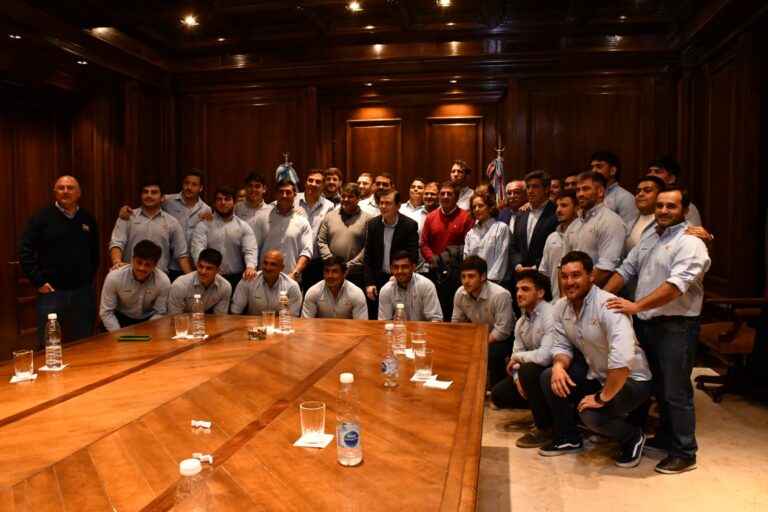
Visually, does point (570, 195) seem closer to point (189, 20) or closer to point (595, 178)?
point (595, 178)

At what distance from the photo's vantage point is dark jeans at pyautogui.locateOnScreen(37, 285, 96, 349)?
4.75m

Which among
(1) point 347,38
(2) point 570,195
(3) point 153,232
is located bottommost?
(3) point 153,232

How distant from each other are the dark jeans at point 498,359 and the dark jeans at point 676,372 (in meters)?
1.18

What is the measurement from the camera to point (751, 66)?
5.15 meters

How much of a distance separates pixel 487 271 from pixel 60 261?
3.29m

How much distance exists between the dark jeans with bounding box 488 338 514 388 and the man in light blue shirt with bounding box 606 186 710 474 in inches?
45.2

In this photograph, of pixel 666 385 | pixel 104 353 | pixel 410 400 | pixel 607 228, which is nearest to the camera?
pixel 410 400

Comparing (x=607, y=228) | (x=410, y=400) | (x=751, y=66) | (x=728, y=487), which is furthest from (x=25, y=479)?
(x=751, y=66)

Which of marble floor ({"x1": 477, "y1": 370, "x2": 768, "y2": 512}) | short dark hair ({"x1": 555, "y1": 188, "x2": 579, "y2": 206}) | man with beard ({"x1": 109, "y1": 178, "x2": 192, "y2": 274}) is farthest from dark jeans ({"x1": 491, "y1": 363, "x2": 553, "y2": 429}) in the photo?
man with beard ({"x1": 109, "y1": 178, "x2": 192, "y2": 274})

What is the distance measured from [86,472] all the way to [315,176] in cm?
422

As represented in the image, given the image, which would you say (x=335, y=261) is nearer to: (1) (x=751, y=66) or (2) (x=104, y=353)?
(2) (x=104, y=353)

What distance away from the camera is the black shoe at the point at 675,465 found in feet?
11.4

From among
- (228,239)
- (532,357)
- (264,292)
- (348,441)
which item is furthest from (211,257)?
(348,441)

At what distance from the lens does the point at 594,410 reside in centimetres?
345
